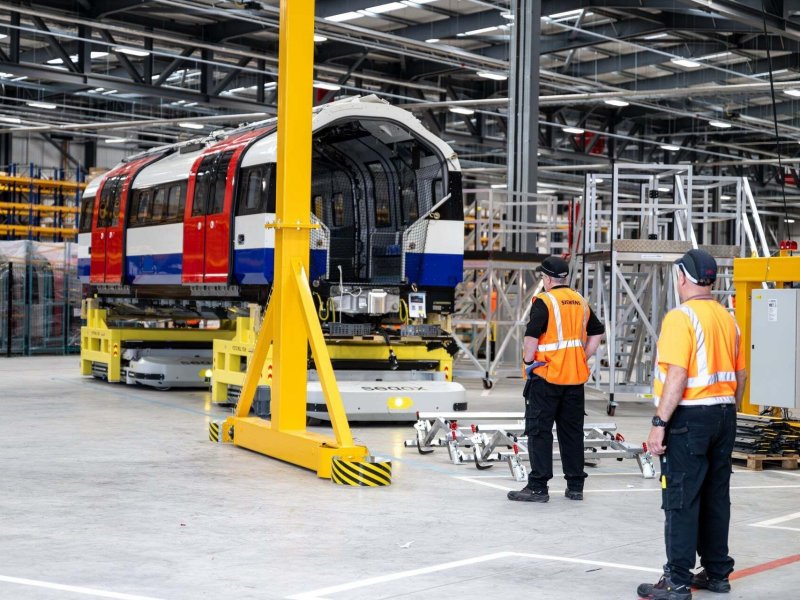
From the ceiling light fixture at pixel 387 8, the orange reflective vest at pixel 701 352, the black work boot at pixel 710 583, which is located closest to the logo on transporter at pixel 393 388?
the black work boot at pixel 710 583

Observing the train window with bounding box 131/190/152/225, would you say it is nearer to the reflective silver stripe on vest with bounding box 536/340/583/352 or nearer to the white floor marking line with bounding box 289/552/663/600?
the reflective silver stripe on vest with bounding box 536/340/583/352

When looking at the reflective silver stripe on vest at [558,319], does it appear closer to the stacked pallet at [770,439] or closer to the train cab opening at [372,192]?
the stacked pallet at [770,439]

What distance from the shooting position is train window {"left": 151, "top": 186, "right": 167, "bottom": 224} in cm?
1577

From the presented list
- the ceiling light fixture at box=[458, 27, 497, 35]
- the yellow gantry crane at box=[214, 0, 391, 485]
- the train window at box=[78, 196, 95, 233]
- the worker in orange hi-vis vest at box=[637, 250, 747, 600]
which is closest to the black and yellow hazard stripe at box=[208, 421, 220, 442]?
the yellow gantry crane at box=[214, 0, 391, 485]

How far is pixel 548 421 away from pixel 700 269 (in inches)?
105

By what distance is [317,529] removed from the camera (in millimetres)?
6945

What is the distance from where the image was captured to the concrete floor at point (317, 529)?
18.4 ft

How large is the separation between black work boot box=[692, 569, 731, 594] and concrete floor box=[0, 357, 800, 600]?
245mm

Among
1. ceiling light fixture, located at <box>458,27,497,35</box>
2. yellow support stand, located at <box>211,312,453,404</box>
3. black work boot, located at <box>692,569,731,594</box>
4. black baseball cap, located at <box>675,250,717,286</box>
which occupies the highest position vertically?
ceiling light fixture, located at <box>458,27,497,35</box>

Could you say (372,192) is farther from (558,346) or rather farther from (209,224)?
(558,346)

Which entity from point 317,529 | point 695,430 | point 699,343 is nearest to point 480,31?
point 317,529

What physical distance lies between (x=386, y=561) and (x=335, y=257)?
7605mm

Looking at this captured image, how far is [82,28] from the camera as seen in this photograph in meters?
21.6

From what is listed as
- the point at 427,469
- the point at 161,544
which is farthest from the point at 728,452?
the point at 427,469
